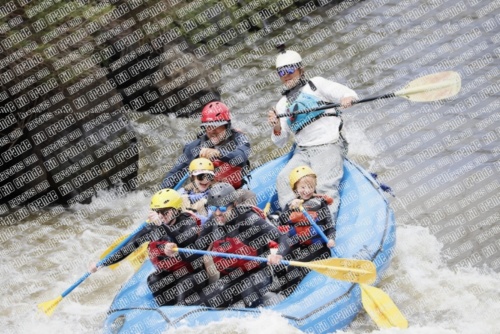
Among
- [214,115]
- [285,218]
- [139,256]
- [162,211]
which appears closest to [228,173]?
[214,115]

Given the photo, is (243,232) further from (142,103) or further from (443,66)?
(443,66)

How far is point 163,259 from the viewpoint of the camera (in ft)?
18.8

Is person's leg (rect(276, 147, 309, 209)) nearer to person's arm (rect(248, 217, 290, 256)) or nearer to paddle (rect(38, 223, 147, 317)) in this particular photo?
person's arm (rect(248, 217, 290, 256))

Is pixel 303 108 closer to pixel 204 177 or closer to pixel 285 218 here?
pixel 285 218

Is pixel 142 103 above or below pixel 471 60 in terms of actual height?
above

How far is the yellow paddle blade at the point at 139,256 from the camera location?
6534 millimetres

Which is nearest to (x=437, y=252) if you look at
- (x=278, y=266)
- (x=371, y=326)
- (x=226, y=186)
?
(x=371, y=326)

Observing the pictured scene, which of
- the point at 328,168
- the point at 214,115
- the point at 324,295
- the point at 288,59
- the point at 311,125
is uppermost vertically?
the point at 288,59

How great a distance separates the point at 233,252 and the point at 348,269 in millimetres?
871

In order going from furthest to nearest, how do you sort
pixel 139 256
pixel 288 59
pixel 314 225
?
pixel 288 59, pixel 139 256, pixel 314 225

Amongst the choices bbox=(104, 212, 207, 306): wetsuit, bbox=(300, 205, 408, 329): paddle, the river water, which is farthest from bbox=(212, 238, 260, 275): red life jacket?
bbox=(300, 205, 408, 329): paddle

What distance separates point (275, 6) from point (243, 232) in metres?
9.07

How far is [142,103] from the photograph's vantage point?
1117cm

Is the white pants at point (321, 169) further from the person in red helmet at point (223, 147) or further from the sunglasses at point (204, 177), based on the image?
the sunglasses at point (204, 177)
